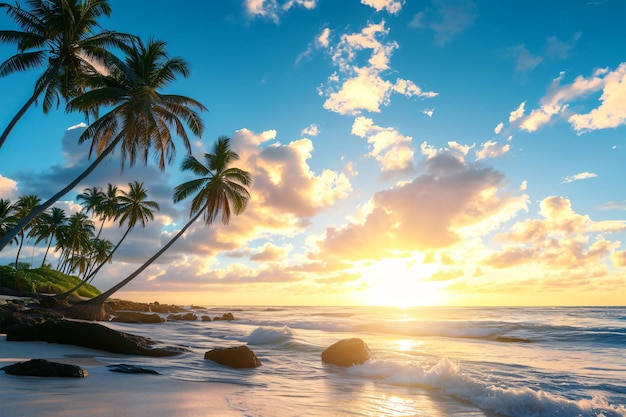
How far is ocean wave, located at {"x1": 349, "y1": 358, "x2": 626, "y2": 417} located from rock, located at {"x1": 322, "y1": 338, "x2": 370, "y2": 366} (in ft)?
3.82

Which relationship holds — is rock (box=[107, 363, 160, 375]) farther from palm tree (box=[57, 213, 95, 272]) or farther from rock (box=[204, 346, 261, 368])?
palm tree (box=[57, 213, 95, 272])

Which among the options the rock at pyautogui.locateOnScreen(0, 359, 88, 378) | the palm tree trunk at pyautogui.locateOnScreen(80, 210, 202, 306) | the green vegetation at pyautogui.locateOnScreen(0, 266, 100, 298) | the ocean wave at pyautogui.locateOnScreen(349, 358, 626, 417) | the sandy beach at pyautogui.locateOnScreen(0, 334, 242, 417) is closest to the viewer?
the sandy beach at pyautogui.locateOnScreen(0, 334, 242, 417)

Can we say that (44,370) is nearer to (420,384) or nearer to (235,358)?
(235,358)

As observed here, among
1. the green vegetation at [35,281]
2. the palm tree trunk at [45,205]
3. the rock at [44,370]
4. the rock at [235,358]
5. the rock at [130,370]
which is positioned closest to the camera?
the rock at [44,370]

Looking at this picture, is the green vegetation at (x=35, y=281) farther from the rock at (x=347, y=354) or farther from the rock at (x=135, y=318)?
the rock at (x=347, y=354)

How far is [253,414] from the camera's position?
16.0ft

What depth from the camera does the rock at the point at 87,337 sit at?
994 centimetres

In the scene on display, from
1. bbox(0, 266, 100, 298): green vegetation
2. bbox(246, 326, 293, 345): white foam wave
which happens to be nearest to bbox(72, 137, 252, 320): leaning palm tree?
bbox(246, 326, 293, 345): white foam wave

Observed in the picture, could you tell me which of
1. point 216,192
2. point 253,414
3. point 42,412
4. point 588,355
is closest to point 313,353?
point 253,414

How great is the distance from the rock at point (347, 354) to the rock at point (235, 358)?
7.97ft

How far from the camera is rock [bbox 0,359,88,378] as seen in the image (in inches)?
238

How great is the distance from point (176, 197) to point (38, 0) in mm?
14007

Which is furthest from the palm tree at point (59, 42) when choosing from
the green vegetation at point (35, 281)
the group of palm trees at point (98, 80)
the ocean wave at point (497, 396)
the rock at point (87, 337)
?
the green vegetation at point (35, 281)

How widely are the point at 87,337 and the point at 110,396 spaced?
600cm
